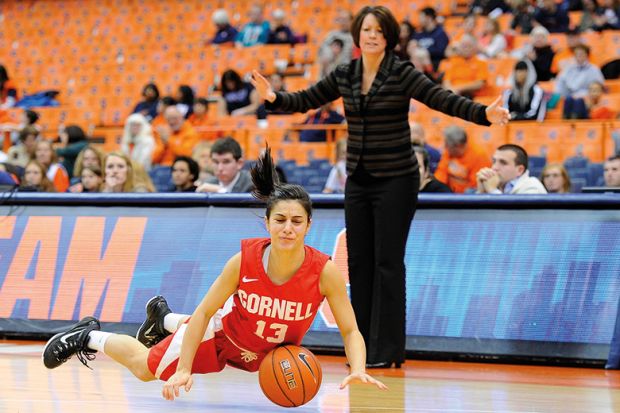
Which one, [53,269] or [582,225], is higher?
[582,225]

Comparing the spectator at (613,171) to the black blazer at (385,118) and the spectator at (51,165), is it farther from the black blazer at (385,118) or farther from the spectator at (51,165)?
the spectator at (51,165)

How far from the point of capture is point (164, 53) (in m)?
19.2

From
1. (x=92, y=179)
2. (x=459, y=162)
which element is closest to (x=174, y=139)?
(x=92, y=179)

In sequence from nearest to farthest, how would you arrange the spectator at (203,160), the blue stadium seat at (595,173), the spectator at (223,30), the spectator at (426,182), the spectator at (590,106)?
the spectator at (426,182)
the spectator at (203,160)
the blue stadium seat at (595,173)
the spectator at (590,106)
the spectator at (223,30)

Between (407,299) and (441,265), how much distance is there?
1.06 feet

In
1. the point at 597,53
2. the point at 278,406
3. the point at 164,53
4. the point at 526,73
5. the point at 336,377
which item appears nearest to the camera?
the point at 278,406

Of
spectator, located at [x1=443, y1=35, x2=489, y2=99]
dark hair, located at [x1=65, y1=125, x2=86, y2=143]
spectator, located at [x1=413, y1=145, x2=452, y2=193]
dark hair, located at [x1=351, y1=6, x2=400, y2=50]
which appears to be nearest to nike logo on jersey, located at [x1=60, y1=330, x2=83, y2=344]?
dark hair, located at [x1=351, y1=6, x2=400, y2=50]

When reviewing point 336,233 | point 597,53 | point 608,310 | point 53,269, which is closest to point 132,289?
point 53,269

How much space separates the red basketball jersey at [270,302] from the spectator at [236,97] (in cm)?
974

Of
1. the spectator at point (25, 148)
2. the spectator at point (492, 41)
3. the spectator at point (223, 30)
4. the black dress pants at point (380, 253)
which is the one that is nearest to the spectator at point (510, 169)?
the black dress pants at point (380, 253)

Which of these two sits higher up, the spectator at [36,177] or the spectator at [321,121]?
the spectator at [321,121]

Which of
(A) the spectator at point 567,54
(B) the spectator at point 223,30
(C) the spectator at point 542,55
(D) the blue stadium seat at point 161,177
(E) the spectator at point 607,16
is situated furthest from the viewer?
(B) the spectator at point 223,30

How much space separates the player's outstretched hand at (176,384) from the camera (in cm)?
416

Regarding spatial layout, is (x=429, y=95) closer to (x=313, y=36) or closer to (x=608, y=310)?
(x=608, y=310)
